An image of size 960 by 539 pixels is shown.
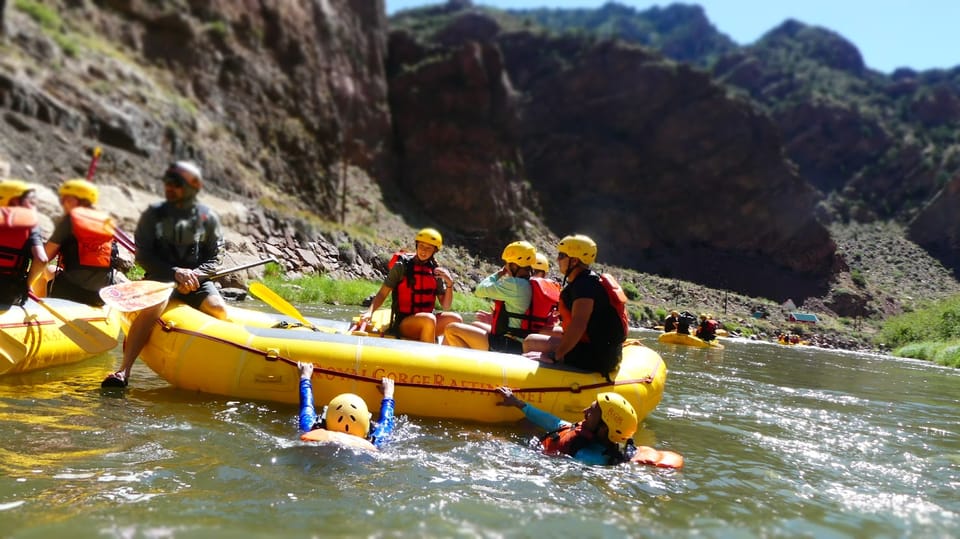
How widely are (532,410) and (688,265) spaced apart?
168ft

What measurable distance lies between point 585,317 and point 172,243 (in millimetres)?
3222

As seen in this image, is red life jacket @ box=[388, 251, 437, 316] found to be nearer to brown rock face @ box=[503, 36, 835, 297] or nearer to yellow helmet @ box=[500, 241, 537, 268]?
yellow helmet @ box=[500, 241, 537, 268]

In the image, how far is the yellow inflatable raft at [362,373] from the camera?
4.81m

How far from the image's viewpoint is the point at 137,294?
15.5 ft

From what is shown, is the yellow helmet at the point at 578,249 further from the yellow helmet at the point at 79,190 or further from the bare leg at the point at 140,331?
the yellow helmet at the point at 79,190

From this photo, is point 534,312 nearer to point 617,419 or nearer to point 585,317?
point 585,317

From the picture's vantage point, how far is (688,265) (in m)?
53.0

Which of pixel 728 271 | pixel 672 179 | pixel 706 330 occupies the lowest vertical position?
pixel 706 330

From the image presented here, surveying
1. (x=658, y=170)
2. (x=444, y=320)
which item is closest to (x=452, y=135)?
(x=658, y=170)

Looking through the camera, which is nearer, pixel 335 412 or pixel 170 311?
pixel 335 412

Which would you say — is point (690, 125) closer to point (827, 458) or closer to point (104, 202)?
point (104, 202)

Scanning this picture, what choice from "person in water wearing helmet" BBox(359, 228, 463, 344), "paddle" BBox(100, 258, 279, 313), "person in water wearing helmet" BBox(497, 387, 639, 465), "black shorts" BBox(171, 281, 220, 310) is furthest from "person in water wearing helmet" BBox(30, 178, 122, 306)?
"person in water wearing helmet" BBox(497, 387, 639, 465)

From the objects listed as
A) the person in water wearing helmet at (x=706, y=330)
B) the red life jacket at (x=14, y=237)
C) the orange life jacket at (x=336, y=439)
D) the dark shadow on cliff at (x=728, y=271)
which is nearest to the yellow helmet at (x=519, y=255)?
the orange life jacket at (x=336, y=439)

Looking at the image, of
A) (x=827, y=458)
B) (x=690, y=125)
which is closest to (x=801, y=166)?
(x=690, y=125)
